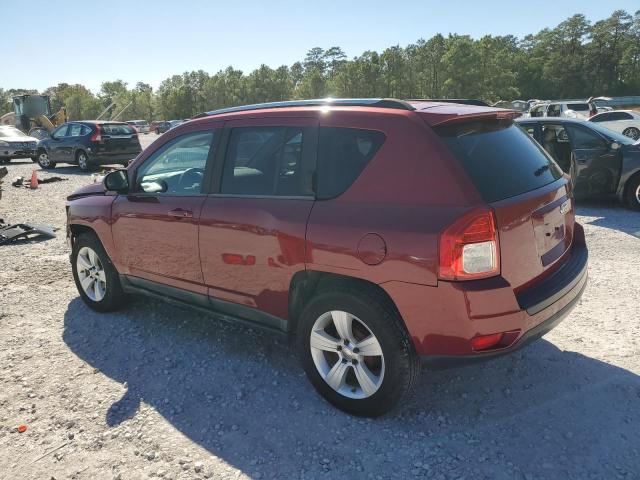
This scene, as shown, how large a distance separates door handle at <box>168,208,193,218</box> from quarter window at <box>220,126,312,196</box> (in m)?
0.33

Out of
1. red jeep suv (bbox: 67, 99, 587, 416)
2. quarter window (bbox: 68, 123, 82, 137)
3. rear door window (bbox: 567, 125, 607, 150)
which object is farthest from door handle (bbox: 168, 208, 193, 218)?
quarter window (bbox: 68, 123, 82, 137)

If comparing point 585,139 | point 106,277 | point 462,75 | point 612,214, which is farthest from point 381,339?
point 462,75

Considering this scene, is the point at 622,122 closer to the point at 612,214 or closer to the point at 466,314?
the point at 612,214

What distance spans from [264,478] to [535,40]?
123433 mm

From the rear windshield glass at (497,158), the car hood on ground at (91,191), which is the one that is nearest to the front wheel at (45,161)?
the car hood on ground at (91,191)

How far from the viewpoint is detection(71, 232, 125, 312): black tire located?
182 inches

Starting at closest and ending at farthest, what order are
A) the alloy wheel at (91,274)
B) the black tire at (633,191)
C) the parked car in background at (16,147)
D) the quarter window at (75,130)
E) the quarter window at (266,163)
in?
the quarter window at (266,163) → the alloy wheel at (91,274) → the black tire at (633,191) → the quarter window at (75,130) → the parked car in background at (16,147)

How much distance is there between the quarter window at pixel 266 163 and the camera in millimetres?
3201

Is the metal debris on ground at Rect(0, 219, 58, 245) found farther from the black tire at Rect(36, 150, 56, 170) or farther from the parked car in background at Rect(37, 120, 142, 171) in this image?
the black tire at Rect(36, 150, 56, 170)

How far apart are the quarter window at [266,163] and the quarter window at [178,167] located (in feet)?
0.91

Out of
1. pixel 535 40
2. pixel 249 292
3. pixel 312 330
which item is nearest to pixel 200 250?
pixel 249 292

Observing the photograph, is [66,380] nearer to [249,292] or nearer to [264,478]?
[249,292]

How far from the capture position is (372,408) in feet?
9.75

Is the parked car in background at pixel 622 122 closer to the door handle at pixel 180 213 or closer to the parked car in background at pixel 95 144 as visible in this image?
the parked car in background at pixel 95 144
